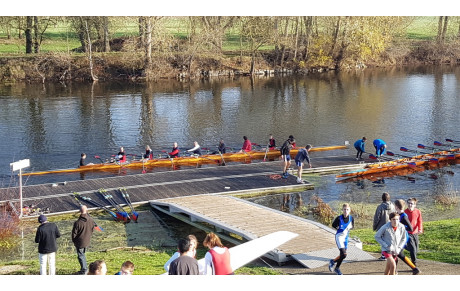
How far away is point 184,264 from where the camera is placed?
412 inches

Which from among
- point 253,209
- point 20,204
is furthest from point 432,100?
point 20,204

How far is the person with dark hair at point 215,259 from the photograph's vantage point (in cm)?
1090

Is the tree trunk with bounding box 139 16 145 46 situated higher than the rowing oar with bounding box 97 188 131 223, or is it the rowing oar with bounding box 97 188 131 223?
the tree trunk with bounding box 139 16 145 46

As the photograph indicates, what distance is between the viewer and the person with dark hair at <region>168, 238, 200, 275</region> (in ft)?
34.4

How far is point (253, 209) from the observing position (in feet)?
70.7

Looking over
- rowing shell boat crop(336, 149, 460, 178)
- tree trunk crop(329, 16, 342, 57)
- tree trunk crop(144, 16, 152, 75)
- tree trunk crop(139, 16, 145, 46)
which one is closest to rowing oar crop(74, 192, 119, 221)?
rowing shell boat crop(336, 149, 460, 178)

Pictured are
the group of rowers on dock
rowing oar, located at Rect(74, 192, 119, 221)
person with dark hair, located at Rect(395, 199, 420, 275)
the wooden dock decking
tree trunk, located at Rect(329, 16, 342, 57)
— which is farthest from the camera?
tree trunk, located at Rect(329, 16, 342, 57)

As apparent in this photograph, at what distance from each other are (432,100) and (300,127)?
→ 1540cm

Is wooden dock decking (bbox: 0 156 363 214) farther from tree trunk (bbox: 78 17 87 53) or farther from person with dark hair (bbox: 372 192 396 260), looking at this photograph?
tree trunk (bbox: 78 17 87 53)

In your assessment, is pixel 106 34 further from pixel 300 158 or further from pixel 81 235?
pixel 81 235

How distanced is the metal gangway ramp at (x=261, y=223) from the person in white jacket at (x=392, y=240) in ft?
7.36

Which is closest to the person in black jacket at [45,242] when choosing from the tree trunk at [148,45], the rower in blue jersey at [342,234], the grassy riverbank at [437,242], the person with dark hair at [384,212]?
the rower in blue jersey at [342,234]

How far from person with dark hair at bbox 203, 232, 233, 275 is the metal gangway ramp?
4829 millimetres

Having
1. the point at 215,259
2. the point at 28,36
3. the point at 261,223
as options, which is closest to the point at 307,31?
the point at 28,36
